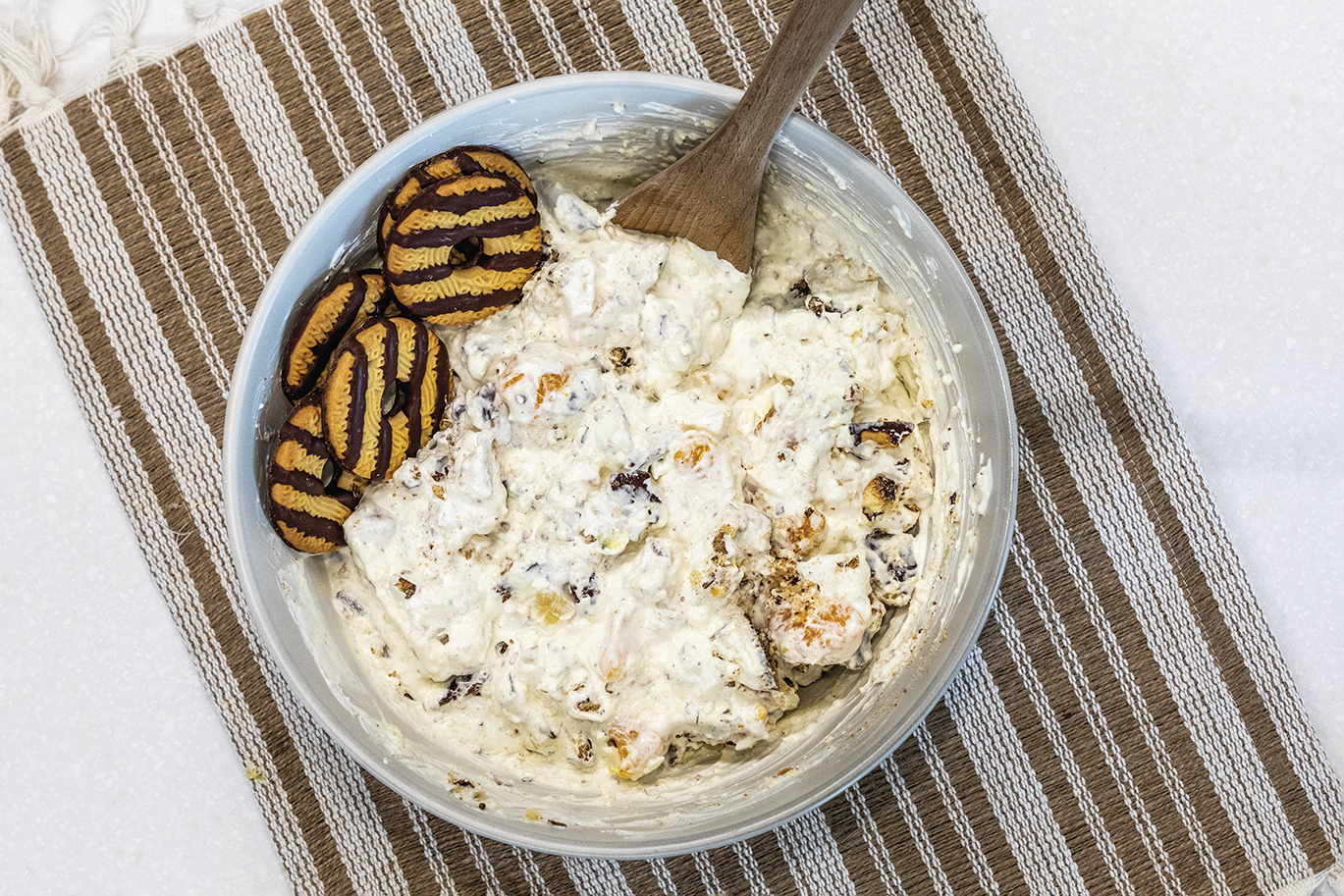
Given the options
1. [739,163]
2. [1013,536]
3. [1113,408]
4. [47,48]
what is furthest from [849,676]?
[47,48]

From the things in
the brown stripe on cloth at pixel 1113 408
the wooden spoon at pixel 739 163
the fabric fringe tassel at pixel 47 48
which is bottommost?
the brown stripe on cloth at pixel 1113 408

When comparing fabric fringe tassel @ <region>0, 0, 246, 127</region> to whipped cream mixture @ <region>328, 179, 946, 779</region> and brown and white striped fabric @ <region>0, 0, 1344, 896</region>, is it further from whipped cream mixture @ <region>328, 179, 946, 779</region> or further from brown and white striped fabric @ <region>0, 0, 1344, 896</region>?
whipped cream mixture @ <region>328, 179, 946, 779</region>

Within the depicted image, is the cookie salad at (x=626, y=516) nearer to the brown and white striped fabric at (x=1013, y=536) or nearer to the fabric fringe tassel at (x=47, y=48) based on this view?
the brown and white striped fabric at (x=1013, y=536)

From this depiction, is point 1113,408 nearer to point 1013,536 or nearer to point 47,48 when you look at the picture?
point 1013,536

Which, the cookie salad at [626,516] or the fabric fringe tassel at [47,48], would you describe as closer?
the cookie salad at [626,516]

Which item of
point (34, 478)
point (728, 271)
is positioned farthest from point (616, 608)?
point (34, 478)

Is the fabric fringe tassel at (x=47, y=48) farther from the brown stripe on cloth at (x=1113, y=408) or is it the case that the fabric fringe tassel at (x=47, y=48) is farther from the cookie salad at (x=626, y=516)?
the brown stripe on cloth at (x=1113, y=408)

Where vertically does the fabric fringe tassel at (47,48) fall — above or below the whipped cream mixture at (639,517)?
above

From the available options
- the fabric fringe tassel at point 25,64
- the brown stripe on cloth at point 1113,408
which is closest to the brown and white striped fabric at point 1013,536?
the brown stripe on cloth at point 1113,408
